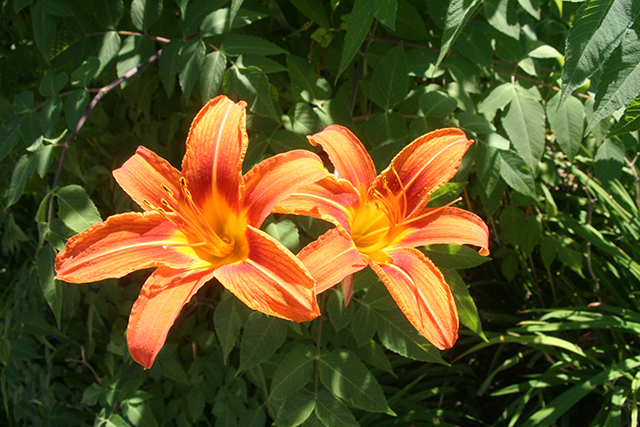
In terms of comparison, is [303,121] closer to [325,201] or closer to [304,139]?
[304,139]

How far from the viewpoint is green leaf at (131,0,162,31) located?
51.5 inches

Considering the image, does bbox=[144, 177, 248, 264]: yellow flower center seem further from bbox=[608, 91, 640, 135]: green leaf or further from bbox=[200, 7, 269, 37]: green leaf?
bbox=[608, 91, 640, 135]: green leaf

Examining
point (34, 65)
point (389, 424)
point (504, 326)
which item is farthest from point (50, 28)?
point (504, 326)

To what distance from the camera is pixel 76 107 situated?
1280mm

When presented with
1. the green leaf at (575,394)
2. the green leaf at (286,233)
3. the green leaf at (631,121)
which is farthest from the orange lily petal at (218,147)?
the green leaf at (575,394)

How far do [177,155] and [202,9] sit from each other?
0.70 meters

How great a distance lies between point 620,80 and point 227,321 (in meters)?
1.07

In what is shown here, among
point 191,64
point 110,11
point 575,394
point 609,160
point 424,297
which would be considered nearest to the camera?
point 424,297

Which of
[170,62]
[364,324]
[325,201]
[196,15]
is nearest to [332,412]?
[364,324]

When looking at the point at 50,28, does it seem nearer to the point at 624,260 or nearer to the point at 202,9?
the point at 202,9

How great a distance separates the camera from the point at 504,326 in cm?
272

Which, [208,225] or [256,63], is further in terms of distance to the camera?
[256,63]

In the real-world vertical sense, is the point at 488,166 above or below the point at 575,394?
above

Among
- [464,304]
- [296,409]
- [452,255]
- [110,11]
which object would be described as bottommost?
[296,409]
